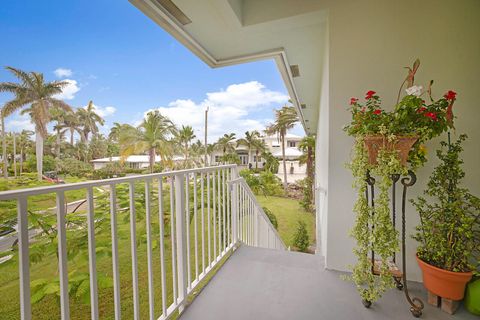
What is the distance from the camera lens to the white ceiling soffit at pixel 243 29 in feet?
5.79

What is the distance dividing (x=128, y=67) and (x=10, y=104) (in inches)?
580

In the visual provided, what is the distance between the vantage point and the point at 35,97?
1226 centimetres

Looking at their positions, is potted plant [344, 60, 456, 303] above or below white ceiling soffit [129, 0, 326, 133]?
below

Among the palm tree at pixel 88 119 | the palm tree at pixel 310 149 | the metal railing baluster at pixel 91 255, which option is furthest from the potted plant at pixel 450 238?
the palm tree at pixel 88 119

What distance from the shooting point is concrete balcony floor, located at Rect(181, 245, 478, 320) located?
1.30 meters

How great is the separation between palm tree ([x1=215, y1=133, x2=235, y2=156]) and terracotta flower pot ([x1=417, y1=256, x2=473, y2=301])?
2123 centimetres

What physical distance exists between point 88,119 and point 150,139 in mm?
14773

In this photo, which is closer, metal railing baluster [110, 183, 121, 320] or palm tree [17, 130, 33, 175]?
metal railing baluster [110, 183, 121, 320]

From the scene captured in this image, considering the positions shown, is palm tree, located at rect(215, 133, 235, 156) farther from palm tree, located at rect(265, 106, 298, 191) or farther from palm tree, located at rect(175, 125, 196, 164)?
palm tree, located at rect(265, 106, 298, 191)

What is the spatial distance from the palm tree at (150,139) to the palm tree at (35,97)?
12.7 ft

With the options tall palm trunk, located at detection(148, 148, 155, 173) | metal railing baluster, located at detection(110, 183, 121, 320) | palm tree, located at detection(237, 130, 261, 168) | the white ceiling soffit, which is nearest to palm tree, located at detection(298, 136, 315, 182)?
the white ceiling soffit

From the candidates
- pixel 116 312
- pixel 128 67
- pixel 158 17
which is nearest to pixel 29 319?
pixel 116 312

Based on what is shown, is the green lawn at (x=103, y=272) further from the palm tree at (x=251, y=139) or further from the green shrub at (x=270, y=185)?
the palm tree at (x=251, y=139)

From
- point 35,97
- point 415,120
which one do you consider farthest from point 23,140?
point 415,120
